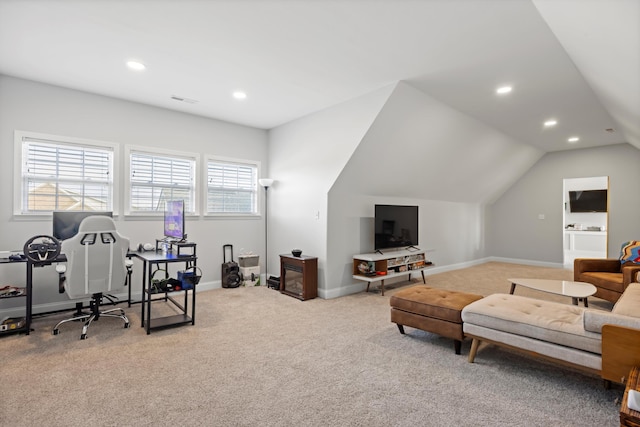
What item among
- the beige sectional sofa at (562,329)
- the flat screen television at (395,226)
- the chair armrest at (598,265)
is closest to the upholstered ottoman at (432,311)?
the beige sectional sofa at (562,329)

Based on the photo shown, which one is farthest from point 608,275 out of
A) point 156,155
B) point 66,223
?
point 66,223

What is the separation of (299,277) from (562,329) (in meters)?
3.22

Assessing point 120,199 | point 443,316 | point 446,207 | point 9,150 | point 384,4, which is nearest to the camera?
point 384,4

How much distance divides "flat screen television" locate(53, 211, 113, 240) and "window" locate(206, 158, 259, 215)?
5.87 ft

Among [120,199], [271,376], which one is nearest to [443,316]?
[271,376]

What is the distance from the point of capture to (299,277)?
476 centimetres

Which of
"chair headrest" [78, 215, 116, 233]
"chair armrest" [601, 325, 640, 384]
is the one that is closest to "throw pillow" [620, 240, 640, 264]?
"chair armrest" [601, 325, 640, 384]

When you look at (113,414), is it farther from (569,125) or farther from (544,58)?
(569,125)

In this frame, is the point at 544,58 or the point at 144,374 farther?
the point at 544,58

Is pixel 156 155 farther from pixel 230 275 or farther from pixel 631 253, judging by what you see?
pixel 631 253

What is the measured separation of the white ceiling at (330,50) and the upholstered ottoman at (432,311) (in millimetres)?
2302

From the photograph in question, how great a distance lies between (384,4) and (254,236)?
14.0 ft

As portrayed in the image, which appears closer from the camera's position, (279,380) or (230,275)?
(279,380)

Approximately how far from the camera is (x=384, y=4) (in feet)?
7.89
